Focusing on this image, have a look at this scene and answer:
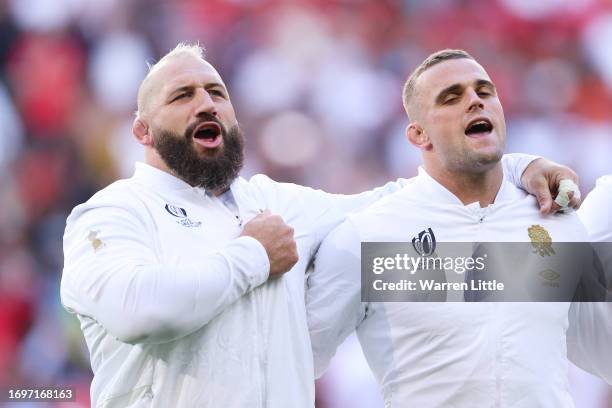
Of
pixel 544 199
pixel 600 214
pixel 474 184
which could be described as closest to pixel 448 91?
pixel 474 184

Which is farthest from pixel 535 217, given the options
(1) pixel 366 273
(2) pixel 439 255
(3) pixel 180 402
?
(3) pixel 180 402

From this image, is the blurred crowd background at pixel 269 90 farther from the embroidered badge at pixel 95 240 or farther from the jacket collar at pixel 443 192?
the embroidered badge at pixel 95 240

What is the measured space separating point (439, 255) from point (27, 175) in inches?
111

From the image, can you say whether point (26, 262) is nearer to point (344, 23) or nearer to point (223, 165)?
point (344, 23)

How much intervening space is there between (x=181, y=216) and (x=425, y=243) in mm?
590

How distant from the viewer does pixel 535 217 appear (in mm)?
2238

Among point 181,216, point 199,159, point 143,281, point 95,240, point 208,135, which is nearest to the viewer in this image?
point 143,281

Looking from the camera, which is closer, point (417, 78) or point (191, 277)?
point (191, 277)

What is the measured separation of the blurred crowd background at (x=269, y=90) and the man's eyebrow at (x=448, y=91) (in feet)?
6.74

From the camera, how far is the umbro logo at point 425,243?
222 centimetres

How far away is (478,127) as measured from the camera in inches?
90.2

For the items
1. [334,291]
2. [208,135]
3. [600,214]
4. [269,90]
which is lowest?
[334,291]

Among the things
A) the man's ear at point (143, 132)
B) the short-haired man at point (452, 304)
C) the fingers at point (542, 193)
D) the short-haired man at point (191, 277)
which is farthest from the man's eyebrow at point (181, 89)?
the fingers at point (542, 193)

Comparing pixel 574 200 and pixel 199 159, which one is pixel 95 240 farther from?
pixel 574 200
